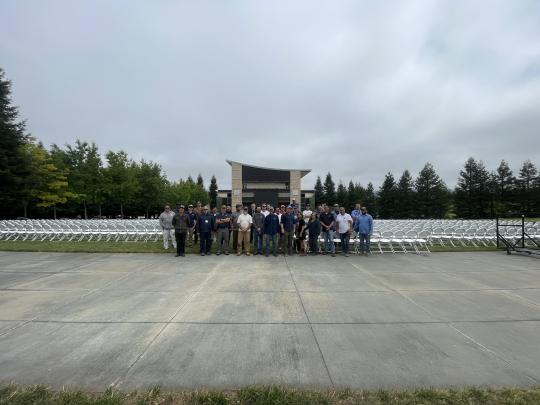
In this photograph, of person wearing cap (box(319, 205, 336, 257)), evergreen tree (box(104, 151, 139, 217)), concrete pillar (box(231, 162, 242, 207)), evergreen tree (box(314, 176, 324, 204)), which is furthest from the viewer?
evergreen tree (box(314, 176, 324, 204))

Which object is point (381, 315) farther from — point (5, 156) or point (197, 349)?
point (5, 156)

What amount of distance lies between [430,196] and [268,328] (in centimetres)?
5801

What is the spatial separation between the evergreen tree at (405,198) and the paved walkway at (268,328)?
5122 cm

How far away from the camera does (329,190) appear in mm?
76875

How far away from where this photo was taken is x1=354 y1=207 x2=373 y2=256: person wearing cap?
11.6 meters

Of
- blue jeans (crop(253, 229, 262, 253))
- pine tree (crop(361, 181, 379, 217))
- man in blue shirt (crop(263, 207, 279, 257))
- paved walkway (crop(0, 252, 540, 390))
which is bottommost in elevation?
paved walkway (crop(0, 252, 540, 390))

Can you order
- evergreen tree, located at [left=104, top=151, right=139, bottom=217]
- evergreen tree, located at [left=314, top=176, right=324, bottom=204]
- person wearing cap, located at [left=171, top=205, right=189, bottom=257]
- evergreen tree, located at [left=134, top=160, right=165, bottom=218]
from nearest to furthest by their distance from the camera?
person wearing cap, located at [left=171, top=205, right=189, bottom=257] → evergreen tree, located at [left=104, top=151, right=139, bottom=217] → evergreen tree, located at [left=134, top=160, right=165, bottom=218] → evergreen tree, located at [left=314, top=176, right=324, bottom=204]

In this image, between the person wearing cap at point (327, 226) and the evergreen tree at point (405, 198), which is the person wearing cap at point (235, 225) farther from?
the evergreen tree at point (405, 198)

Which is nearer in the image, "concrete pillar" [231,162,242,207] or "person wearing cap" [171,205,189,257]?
"person wearing cap" [171,205,189,257]

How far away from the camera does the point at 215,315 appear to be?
5.02 m

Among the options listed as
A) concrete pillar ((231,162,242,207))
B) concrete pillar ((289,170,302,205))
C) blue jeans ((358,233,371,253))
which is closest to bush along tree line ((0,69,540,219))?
concrete pillar ((231,162,242,207))

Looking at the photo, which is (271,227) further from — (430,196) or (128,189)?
(430,196)

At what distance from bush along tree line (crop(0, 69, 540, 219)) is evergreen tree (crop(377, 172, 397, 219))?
0.56 ft

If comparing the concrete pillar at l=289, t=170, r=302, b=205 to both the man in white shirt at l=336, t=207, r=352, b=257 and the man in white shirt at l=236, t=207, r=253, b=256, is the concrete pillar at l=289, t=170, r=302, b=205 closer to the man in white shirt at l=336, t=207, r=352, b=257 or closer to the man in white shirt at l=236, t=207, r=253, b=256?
the man in white shirt at l=336, t=207, r=352, b=257
